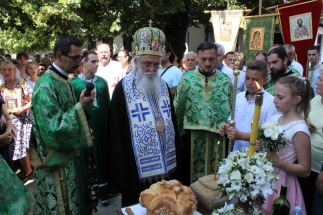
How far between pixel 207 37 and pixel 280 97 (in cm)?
2192

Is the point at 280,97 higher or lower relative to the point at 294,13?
lower

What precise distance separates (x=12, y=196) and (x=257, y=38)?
783 centimetres

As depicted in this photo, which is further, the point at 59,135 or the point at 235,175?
the point at 59,135

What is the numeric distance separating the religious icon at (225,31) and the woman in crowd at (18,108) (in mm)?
7026

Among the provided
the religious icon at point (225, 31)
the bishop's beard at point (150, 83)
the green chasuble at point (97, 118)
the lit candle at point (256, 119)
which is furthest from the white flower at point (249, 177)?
the religious icon at point (225, 31)

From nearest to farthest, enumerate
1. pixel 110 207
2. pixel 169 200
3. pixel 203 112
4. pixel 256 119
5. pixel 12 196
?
pixel 256 119 → pixel 12 196 → pixel 169 200 → pixel 203 112 → pixel 110 207

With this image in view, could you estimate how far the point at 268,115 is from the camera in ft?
8.95

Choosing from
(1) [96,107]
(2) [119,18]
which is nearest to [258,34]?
(1) [96,107]

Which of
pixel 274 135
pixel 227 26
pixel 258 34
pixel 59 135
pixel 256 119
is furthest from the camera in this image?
pixel 227 26

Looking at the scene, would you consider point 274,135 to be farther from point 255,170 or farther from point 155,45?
point 155,45

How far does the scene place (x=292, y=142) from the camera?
2.09 metres

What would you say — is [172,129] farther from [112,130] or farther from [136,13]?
[136,13]

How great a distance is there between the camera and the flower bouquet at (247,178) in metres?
1.31

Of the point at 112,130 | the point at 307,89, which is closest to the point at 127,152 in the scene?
the point at 112,130
